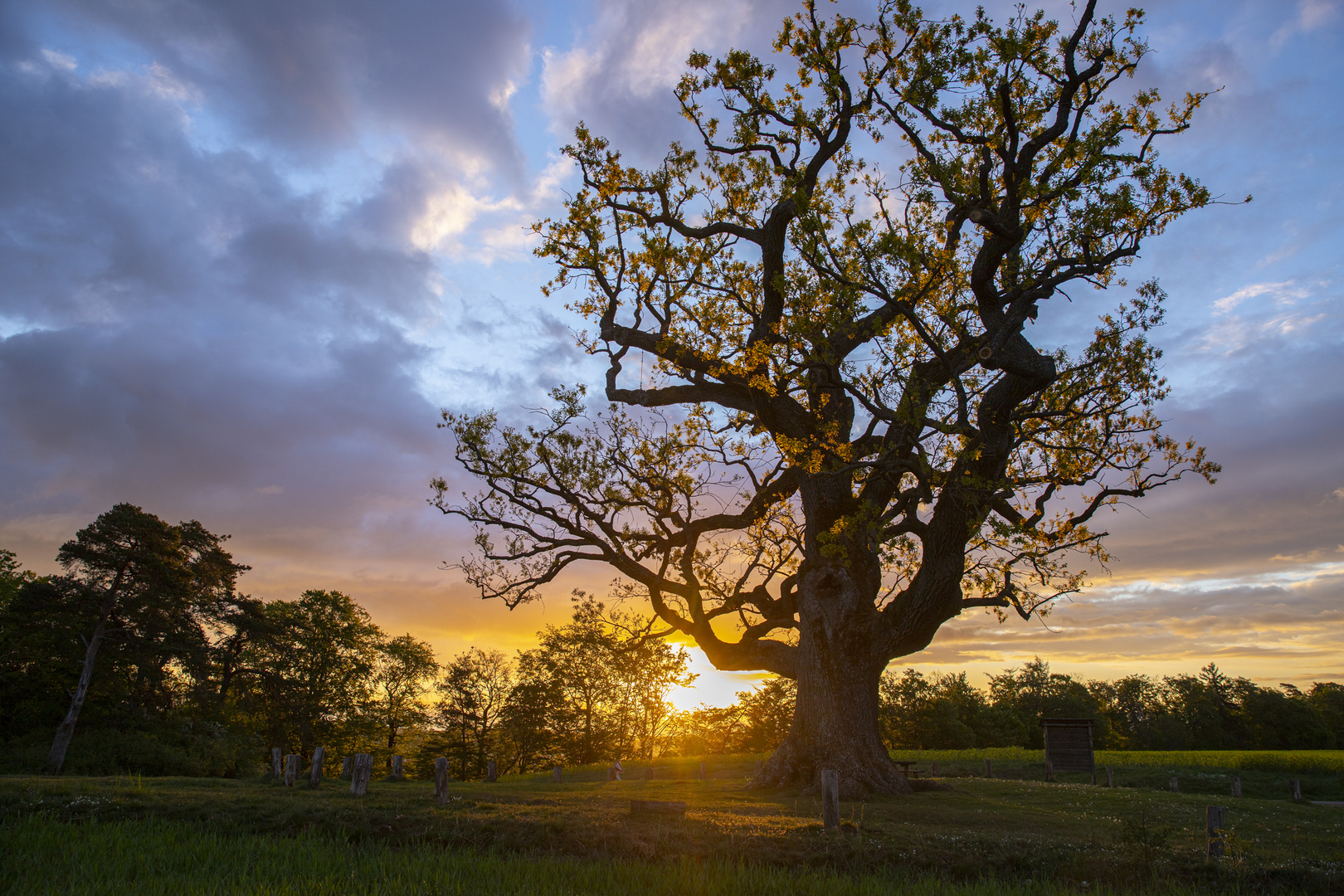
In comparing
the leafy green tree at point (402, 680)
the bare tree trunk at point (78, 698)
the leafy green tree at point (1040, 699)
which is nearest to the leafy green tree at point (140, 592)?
the bare tree trunk at point (78, 698)

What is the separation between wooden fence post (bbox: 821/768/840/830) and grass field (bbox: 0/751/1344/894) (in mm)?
203

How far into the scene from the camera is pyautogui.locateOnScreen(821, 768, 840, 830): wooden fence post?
31.8ft

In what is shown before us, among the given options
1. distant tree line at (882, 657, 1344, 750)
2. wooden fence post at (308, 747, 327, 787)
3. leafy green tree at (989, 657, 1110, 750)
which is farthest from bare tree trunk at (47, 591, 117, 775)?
leafy green tree at (989, 657, 1110, 750)

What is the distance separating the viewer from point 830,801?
9828mm

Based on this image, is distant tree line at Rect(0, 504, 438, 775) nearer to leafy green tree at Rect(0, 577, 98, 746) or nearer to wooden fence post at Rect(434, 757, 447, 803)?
leafy green tree at Rect(0, 577, 98, 746)

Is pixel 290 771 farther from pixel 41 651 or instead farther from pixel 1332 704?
pixel 1332 704

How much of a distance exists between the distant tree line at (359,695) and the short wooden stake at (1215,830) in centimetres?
1280

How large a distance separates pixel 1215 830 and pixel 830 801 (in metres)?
5.20

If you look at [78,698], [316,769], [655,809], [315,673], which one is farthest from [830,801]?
[315,673]

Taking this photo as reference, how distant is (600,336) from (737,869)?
13732 millimetres

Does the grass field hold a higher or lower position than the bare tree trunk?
lower

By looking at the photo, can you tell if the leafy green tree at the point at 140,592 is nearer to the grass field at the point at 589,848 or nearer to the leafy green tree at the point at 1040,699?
the grass field at the point at 589,848

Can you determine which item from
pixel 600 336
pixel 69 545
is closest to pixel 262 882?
pixel 600 336

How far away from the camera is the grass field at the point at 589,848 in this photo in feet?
21.5
